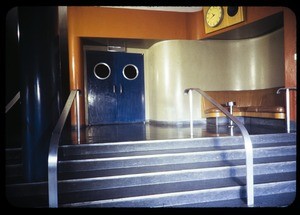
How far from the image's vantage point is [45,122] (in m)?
2.80

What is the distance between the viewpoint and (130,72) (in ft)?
23.8

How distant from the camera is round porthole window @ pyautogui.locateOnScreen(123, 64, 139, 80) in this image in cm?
717

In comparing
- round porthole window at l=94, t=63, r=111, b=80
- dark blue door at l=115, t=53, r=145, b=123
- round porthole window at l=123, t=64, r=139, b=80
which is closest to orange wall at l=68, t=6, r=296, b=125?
round porthole window at l=94, t=63, r=111, b=80

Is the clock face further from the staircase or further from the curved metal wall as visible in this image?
the staircase

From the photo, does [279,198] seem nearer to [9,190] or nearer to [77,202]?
[77,202]

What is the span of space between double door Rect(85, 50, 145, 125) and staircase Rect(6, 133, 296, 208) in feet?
12.0

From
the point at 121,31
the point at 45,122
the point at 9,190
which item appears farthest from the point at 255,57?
the point at 9,190

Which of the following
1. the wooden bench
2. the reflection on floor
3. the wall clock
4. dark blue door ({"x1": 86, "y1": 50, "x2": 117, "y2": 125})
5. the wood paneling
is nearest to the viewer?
the reflection on floor

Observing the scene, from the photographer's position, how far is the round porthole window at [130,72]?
23.5ft

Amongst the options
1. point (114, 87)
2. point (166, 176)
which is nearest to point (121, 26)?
point (114, 87)

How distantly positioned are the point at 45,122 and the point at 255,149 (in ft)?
9.67

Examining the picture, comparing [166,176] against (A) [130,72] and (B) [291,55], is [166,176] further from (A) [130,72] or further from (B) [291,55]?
(A) [130,72]

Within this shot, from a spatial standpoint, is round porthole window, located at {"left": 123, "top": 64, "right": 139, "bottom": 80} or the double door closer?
the double door

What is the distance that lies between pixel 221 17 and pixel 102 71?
359 cm
